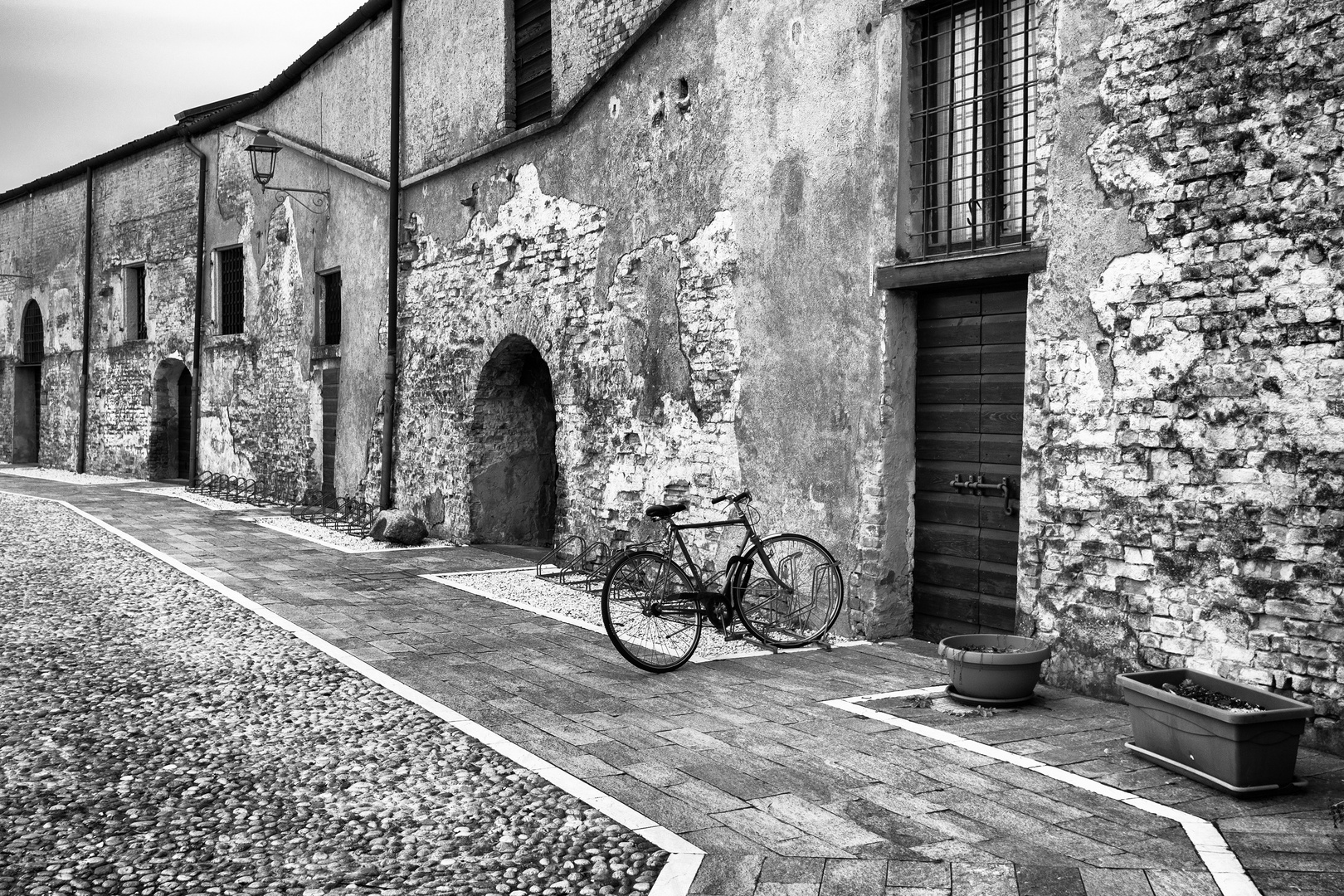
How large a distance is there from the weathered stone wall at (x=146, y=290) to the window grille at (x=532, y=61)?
10909 mm

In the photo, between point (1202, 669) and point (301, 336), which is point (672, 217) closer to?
point (1202, 669)

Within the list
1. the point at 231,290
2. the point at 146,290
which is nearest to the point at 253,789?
the point at 231,290

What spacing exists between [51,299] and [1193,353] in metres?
26.7

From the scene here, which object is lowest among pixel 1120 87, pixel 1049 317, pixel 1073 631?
pixel 1073 631

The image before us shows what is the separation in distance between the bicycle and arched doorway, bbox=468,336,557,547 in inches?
187

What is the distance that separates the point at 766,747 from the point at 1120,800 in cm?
144

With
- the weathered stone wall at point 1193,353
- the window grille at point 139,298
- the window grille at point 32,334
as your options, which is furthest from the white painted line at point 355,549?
the window grille at point 32,334

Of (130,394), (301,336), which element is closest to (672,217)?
(301,336)

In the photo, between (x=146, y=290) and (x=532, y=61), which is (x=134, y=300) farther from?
(x=532, y=61)

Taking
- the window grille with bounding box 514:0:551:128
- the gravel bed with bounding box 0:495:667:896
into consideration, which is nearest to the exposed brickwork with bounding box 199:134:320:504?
the window grille with bounding box 514:0:551:128

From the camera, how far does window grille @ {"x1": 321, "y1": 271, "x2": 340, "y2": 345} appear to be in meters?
15.4

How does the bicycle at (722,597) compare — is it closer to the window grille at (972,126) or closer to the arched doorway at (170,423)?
the window grille at (972,126)

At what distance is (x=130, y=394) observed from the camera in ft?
73.7

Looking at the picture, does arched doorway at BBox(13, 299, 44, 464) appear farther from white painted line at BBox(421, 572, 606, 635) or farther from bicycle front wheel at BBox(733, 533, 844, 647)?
bicycle front wheel at BBox(733, 533, 844, 647)
